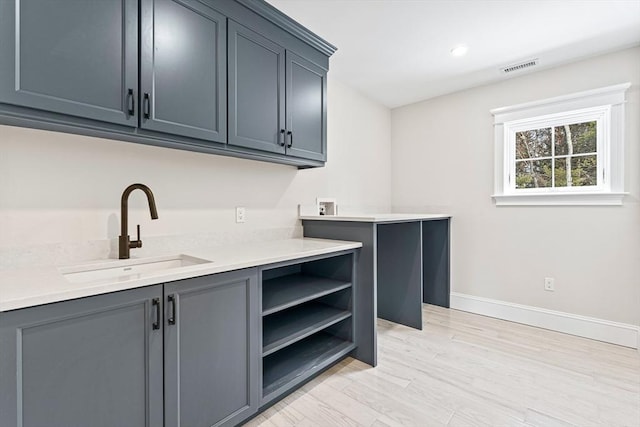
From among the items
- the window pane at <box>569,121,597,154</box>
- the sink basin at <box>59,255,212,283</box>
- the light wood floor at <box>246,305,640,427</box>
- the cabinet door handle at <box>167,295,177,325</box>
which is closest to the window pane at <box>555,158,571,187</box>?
the window pane at <box>569,121,597,154</box>

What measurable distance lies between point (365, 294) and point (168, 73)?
1805 millimetres

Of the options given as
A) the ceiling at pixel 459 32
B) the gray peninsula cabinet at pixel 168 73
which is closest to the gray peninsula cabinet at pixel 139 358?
the gray peninsula cabinet at pixel 168 73

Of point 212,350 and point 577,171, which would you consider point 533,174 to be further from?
point 212,350

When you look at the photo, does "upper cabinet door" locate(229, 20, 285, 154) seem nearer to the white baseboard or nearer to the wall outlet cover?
the wall outlet cover

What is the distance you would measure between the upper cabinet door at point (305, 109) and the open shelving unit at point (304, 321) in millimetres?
832

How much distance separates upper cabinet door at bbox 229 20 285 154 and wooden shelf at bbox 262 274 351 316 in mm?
927

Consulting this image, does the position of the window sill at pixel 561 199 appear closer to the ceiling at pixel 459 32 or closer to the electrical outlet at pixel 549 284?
the electrical outlet at pixel 549 284

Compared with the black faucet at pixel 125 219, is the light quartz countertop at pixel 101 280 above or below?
below

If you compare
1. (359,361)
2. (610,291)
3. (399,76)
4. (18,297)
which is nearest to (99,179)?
(18,297)

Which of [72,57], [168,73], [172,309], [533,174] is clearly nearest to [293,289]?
[172,309]

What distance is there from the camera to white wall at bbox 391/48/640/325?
93.3 inches

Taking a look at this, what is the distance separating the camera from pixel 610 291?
2.44m

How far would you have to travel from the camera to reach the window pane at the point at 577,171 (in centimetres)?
255

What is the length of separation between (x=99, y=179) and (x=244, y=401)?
4.47 ft
